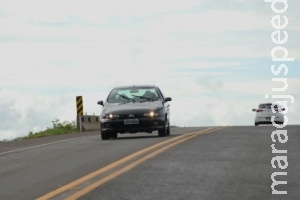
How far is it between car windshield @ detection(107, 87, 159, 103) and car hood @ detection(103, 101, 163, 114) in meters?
0.33

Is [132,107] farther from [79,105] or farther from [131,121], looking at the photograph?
[79,105]

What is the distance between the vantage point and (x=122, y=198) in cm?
985

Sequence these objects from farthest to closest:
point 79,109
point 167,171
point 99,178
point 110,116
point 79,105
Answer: point 79,105 < point 79,109 < point 110,116 < point 167,171 < point 99,178

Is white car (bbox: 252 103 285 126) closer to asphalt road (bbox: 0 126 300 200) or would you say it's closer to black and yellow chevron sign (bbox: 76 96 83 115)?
black and yellow chevron sign (bbox: 76 96 83 115)

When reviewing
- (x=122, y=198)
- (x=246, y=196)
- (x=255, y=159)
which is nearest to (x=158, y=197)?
(x=122, y=198)

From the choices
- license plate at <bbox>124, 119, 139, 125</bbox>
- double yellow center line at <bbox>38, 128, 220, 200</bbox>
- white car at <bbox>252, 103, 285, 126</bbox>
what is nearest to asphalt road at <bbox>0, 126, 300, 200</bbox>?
double yellow center line at <bbox>38, 128, 220, 200</bbox>

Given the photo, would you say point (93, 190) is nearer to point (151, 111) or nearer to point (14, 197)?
point (14, 197)

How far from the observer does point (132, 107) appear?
79.1ft

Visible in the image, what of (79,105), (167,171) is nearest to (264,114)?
(79,105)

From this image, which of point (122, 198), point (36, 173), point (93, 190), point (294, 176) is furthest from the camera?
point (36, 173)

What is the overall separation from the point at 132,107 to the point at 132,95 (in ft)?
3.11

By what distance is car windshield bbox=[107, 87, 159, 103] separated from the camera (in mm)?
24906

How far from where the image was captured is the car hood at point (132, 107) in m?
23.9

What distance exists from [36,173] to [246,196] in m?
4.79
